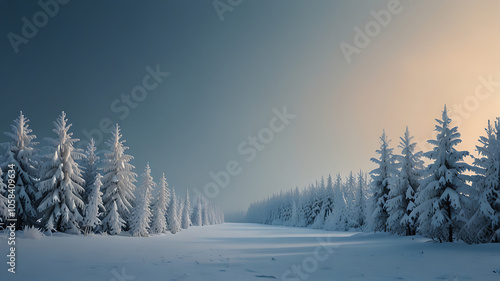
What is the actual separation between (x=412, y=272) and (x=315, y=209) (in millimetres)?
78391

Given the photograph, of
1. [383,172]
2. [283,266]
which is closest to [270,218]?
[383,172]

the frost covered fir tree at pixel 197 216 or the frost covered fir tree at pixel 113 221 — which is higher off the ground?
the frost covered fir tree at pixel 113 221

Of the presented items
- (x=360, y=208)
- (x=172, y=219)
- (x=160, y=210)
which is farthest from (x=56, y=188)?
(x=360, y=208)

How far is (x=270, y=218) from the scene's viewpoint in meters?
144

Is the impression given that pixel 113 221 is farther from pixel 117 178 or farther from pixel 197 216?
pixel 197 216

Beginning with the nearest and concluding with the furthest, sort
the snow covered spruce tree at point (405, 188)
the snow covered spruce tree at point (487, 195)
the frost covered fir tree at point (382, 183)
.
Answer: the snow covered spruce tree at point (487, 195) → the snow covered spruce tree at point (405, 188) → the frost covered fir tree at point (382, 183)

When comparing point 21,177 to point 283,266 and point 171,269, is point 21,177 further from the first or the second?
point 283,266

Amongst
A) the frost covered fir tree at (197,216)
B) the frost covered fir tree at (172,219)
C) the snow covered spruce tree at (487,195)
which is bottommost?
the frost covered fir tree at (197,216)

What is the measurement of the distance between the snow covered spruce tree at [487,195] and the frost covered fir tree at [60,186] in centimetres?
3574

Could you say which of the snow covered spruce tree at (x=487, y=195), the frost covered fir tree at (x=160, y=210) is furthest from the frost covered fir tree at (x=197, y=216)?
the snow covered spruce tree at (x=487, y=195)

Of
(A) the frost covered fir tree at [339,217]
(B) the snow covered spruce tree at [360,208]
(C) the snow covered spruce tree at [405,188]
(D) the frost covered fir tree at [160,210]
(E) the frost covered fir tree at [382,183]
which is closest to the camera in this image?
(C) the snow covered spruce tree at [405,188]

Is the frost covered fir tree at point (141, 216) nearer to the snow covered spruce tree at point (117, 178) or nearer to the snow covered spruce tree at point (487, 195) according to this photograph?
the snow covered spruce tree at point (117, 178)

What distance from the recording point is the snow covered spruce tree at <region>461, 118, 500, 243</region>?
20.5m

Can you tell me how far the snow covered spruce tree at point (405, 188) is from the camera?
32500mm
